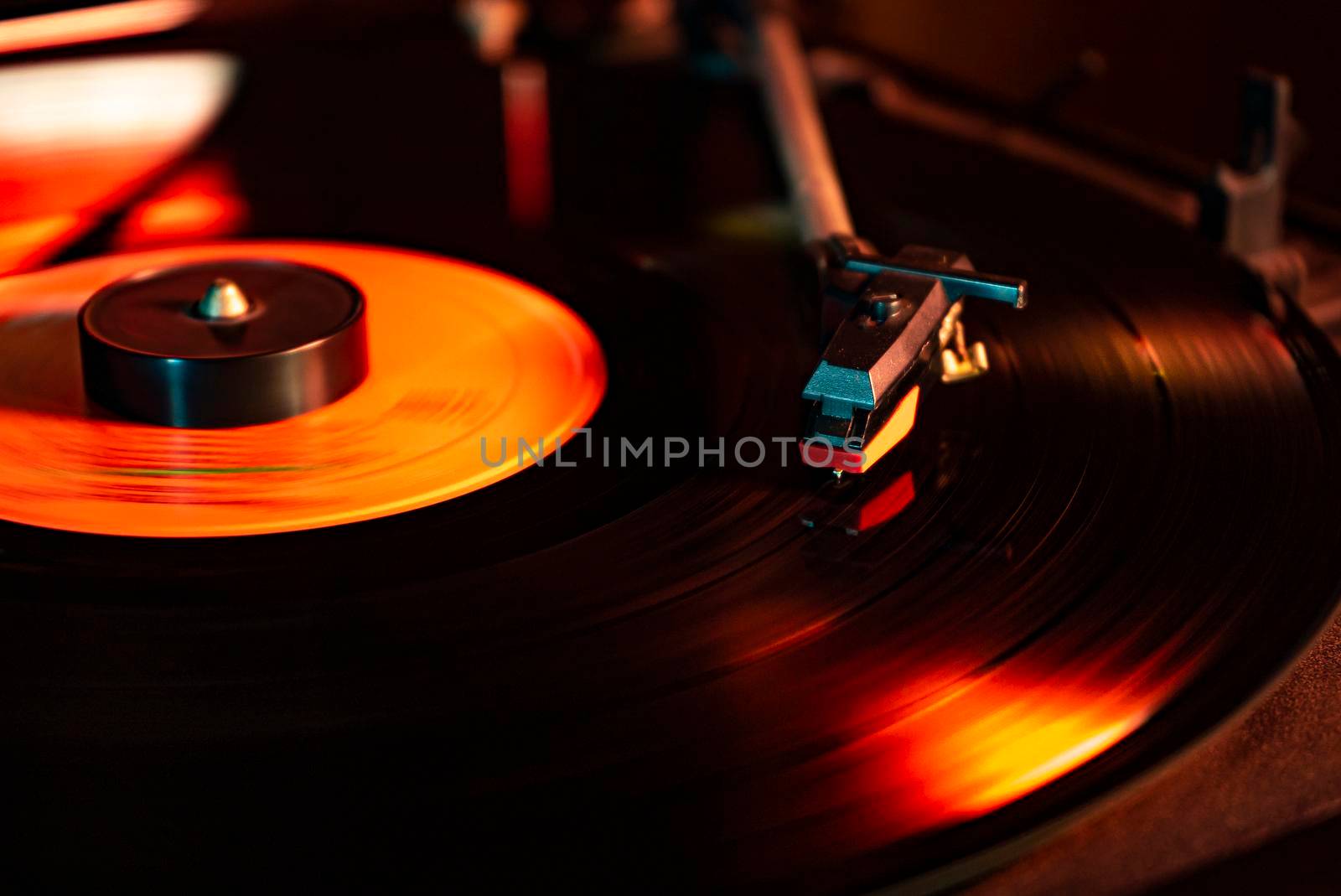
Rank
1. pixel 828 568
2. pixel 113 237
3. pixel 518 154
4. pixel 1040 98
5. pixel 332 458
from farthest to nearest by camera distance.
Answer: pixel 1040 98 < pixel 518 154 < pixel 113 237 < pixel 332 458 < pixel 828 568

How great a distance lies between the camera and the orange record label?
0.64m

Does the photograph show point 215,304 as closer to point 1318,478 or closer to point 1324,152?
point 1318,478

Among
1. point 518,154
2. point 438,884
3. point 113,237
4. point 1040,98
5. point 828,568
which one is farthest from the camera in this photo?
point 1040,98

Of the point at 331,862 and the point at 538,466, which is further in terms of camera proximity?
the point at 538,466

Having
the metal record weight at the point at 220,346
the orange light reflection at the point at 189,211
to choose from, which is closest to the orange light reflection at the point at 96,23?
the orange light reflection at the point at 189,211

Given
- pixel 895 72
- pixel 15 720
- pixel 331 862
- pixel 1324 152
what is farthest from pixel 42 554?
pixel 1324 152

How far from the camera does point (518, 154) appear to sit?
1.07 m

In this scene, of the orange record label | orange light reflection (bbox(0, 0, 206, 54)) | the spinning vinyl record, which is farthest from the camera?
orange light reflection (bbox(0, 0, 206, 54))

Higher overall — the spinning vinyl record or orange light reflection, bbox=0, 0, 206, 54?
orange light reflection, bbox=0, 0, 206, 54

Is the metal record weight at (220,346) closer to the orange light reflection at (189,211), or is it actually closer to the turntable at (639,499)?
the turntable at (639,499)

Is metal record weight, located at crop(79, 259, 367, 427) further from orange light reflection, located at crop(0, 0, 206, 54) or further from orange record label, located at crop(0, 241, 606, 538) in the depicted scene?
orange light reflection, located at crop(0, 0, 206, 54)

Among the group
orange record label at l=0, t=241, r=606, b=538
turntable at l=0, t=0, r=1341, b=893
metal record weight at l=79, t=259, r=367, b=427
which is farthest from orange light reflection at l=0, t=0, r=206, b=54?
metal record weight at l=79, t=259, r=367, b=427

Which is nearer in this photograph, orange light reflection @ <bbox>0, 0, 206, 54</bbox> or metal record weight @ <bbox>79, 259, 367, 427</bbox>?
metal record weight @ <bbox>79, 259, 367, 427</bbox>

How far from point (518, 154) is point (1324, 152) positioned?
71cm
